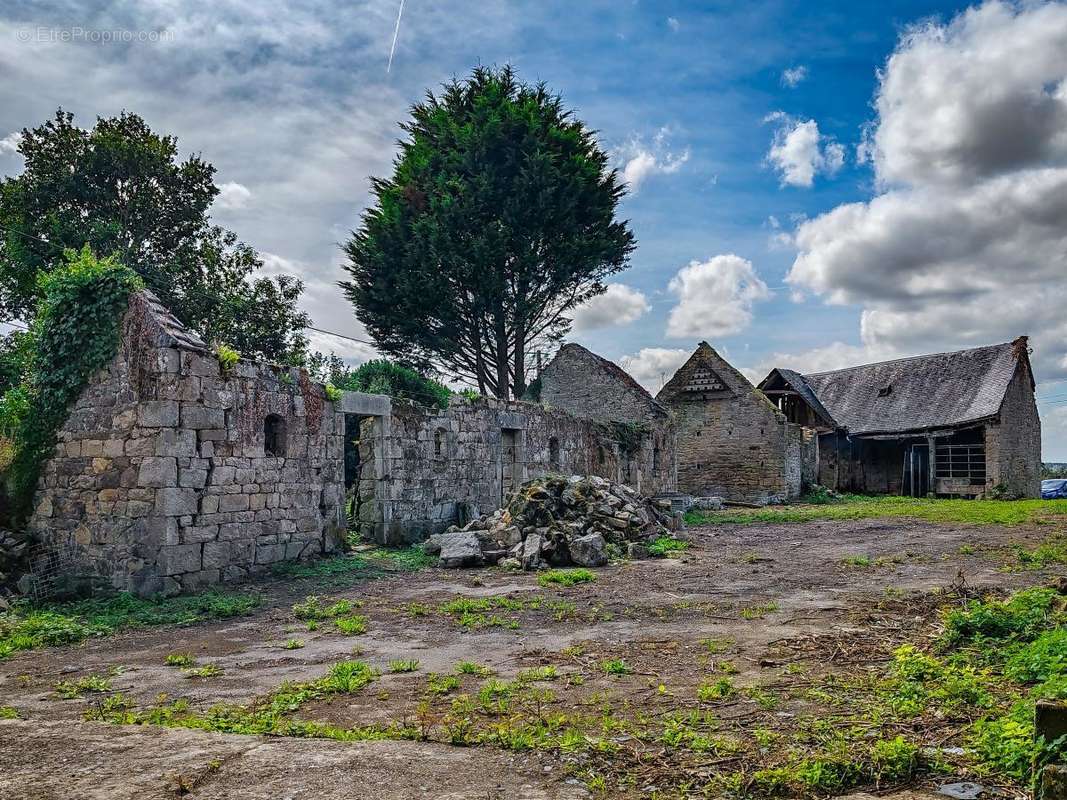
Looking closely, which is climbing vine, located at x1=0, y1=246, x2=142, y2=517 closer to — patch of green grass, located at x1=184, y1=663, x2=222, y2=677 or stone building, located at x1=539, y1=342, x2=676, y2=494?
patch of green grass, located at x1=184, y1=663, x2=222, y2=677

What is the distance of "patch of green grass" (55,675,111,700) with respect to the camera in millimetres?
5586

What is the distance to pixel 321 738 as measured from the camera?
4391 mm

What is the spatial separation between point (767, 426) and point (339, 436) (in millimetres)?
21440

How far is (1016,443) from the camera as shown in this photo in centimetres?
3425

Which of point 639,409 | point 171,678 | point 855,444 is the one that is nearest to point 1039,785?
point 171,678

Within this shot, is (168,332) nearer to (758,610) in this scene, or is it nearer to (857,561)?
(758,610)

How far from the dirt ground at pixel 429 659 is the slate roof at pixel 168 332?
3585 mm

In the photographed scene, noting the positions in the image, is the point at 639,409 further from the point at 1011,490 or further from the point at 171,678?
the point at 171,678

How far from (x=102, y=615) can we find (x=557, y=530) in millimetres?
7280

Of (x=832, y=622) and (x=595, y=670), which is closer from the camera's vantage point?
(x=595, y=670)

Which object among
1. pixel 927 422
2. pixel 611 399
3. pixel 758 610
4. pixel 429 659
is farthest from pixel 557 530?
pixel 927 422

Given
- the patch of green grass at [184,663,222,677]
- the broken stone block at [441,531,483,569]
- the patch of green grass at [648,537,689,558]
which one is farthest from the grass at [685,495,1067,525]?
the patch of green grass at [184,663,222,677]

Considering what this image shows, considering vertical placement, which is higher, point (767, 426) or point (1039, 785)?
point (767, 426)

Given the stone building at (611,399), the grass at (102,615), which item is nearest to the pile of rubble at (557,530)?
the grass at (102,615)
